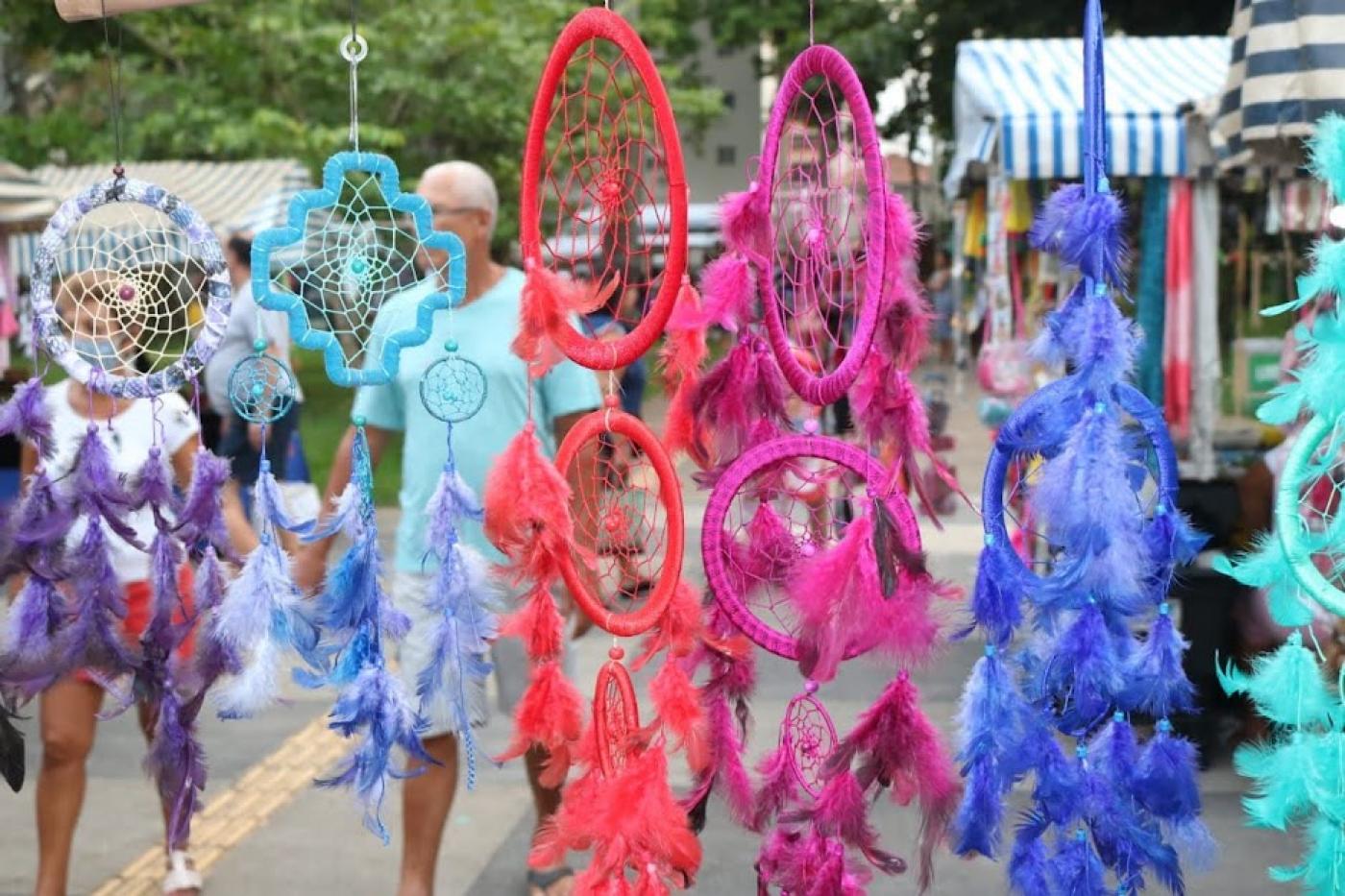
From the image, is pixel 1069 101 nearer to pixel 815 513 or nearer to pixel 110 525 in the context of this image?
pixel 815 513

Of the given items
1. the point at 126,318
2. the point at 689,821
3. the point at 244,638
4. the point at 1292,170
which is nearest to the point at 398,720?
the point at 244,638

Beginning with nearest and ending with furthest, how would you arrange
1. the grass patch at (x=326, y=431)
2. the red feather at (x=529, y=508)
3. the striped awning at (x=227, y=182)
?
the red feather at (x=529, y=508) → the grass patch at (x=326, y=431) → the striped awning at (x=227, y=182)

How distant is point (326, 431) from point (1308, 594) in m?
14.3

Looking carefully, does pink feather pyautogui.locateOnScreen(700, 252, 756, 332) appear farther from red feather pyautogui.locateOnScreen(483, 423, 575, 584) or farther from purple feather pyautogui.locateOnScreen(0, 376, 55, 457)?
purple feather pyautogui.locateOnScreen(0, 376, 55, 457)

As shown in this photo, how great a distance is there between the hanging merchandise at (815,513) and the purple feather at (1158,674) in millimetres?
355

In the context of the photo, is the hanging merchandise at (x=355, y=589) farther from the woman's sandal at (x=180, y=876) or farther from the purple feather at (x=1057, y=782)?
the woman's sandal at (x=180, y=876)

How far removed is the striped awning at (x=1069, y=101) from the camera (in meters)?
7.75

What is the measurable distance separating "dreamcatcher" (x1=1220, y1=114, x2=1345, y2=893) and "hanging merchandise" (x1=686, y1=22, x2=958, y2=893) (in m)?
0.56

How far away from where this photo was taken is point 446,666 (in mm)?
3109

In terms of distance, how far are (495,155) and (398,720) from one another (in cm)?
1320

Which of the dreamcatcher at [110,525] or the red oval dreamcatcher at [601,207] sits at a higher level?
the red oval dreamcatcher at [601,207]

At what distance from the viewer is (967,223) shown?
10.7m

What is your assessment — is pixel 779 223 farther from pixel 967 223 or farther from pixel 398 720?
pixel 967 223

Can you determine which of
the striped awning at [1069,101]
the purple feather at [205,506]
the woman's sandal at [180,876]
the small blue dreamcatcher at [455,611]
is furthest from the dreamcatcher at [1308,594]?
the striped awning at [1069,101]
